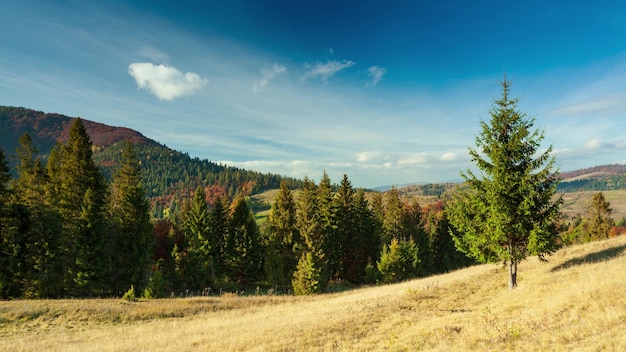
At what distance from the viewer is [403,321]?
15227 mm

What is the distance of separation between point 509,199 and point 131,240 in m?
37.1

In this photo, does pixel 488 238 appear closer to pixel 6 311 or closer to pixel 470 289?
pixel 470 289

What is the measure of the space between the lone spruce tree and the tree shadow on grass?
182 inches

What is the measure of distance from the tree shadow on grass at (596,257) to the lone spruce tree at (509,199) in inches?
182

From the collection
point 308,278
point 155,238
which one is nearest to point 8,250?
point 155,238

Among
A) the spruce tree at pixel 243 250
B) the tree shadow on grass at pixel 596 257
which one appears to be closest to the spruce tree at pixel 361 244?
the spruce tree at pixel 243 250

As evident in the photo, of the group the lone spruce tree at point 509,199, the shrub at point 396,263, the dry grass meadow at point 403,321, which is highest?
the lone spruce tree at point 509,199

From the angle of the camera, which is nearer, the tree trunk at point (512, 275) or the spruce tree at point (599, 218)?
the tree trunk at point (512, 275)

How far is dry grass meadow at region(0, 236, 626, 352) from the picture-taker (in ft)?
33.0

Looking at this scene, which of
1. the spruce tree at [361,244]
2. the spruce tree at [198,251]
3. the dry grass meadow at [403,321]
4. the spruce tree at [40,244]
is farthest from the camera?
the spruce tree at [361,244]

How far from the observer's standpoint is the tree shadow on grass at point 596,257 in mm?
20039

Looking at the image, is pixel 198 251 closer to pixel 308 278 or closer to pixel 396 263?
pixel 308 278

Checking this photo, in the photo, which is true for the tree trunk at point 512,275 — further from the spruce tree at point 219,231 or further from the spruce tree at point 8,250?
the spruce tree at point 219,231

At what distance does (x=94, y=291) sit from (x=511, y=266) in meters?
37.7
